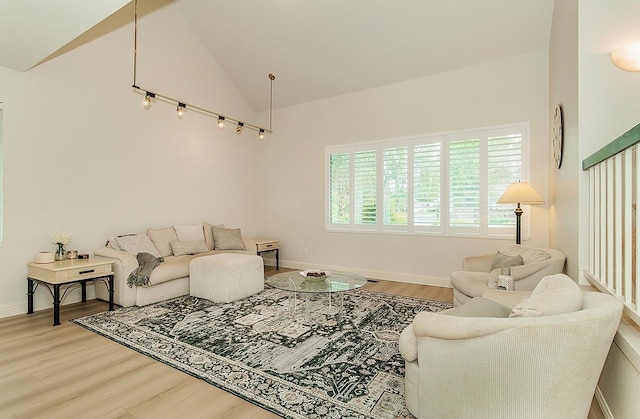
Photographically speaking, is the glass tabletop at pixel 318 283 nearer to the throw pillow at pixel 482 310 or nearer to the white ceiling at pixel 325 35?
the throw pillow at pixel 482 310

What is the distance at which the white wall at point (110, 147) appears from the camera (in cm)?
388

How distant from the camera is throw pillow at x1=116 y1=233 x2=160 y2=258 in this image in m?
4.43

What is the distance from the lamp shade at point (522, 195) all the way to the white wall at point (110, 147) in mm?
4891

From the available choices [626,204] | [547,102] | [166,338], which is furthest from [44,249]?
[547,102]

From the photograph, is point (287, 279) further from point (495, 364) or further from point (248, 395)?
point (495, 364)

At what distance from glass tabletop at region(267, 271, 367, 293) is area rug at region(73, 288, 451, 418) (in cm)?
33

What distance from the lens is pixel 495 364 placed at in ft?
5.00

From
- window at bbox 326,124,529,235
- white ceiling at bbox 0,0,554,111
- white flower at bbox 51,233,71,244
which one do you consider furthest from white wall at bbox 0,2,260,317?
window at bbox 326,124,529,235

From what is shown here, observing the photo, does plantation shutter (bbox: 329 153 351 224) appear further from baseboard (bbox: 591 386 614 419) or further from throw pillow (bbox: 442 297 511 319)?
baseboard (bbox: 591 386 614 419)

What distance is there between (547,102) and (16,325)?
6.85 meters

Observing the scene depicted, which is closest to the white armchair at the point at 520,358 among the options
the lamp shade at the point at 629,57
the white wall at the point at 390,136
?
the lamp shade at the point at 629,57

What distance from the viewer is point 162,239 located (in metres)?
5.01

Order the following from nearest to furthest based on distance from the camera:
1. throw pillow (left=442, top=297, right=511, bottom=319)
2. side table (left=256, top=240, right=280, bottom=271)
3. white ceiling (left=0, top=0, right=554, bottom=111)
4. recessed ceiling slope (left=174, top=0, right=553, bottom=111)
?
1. throw pillow (left=442, top=297, right=511, bottom=319)
2. white ceiling (left=0, top=0, right=554, bottom=111)
3. recessed ceiling slope (left=174, top=0, right=553, bottom=111)
4. side table (left=256, top=240, right=280, bottom=271)

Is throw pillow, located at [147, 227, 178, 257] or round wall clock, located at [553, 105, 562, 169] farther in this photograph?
throw pillow, located at [147, 227, 178, 257]
